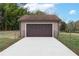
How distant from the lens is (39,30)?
15.9 m

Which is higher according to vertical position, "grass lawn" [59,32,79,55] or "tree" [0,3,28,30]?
"tree" [0,3,28,30]

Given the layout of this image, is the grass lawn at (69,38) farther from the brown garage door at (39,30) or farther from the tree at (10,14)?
the tree at (10,14)

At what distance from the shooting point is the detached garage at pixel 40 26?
14.8 meters

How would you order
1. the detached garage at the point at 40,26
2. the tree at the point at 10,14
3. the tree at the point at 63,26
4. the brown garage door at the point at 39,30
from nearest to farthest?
the tree at the point at 10,14, the tree at the point at 63,26, the detached garage at the point at 40,26, the brown garage door at the point at 39,30

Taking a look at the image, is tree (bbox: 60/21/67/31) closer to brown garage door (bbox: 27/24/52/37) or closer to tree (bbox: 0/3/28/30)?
brown garage door (bbox: 27/24/52/37)

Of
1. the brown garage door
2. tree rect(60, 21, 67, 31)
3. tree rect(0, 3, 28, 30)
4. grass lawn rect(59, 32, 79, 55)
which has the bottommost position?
grass lawn rect(59, 32, 79, 55)

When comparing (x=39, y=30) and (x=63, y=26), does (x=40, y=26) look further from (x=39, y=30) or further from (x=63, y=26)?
(x=63, y=26)

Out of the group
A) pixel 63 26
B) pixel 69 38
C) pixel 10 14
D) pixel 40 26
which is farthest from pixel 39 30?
pixel 10 14

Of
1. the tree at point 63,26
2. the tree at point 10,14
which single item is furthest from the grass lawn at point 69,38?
the tree at point 10,14

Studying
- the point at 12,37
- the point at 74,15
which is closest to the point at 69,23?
the point at 74,15

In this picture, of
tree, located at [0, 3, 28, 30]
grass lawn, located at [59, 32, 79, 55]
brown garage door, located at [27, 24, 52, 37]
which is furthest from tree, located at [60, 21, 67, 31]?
tree, located at [0, 3, 28, 30]

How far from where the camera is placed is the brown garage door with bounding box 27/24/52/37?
15.1 metres

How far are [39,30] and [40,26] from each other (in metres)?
0.70

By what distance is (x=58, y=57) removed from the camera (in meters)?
8.83
